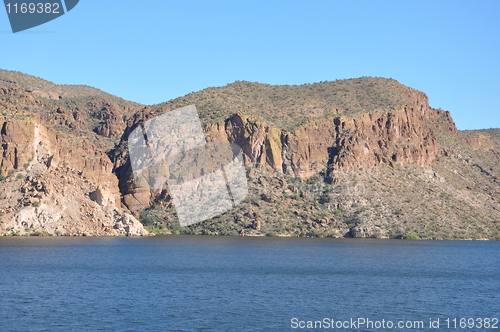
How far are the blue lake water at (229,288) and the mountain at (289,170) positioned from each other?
26.5m

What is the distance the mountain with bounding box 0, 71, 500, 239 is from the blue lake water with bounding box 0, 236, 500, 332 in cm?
2647

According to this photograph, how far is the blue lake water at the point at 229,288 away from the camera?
40969 millimetres

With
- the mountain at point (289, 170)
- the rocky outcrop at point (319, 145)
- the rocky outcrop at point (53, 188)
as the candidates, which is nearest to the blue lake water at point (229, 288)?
the rocky outcrop at point (53, 188)

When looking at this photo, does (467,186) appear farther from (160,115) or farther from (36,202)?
(36,202)

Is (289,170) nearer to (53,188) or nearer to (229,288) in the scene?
(53,188)

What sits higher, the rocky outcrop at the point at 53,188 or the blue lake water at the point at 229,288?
the rocky outcrop at the point at 53,188

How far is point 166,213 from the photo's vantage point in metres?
134

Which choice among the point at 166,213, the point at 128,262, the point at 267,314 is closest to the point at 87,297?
the point at 267,314

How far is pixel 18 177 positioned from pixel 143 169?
35.3 metres

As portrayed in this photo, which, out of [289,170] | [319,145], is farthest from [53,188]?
[319,145]

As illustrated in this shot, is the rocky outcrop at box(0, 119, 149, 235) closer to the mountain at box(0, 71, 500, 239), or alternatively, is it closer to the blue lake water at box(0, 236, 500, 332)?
the mountain at box(0, 71, 500, 239)

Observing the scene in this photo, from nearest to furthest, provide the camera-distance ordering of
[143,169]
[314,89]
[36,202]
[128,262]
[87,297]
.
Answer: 1. [87,297]
2. [128,262]
3. [36,202]
4. [143,169]
5. [314,89]

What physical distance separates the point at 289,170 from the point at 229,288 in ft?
306

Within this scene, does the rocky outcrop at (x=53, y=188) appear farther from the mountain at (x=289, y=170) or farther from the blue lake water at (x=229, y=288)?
the blue lake water at (x=229, y=288)
